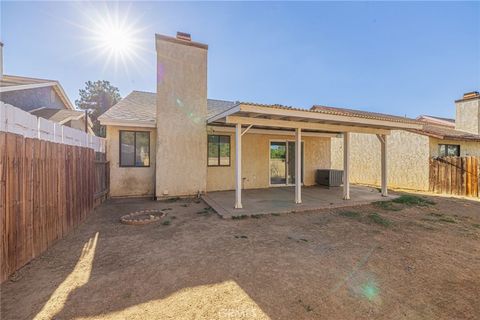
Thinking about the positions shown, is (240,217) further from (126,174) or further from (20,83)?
(20,83)

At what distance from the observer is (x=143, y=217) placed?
19.5 ft

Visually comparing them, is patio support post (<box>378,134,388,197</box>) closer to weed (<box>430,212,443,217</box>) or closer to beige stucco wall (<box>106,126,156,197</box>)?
weed (<box>430,212,443,217</box>)

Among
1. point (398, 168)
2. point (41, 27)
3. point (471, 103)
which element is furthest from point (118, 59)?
point (471, 103)

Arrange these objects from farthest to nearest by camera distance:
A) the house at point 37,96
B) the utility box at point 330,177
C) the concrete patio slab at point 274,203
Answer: the utility box at point 330,177, the house at point 37,96, the concrete patio slab at point 274,203

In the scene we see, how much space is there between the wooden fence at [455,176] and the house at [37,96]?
18397mm

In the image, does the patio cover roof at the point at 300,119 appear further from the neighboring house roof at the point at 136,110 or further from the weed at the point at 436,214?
the weed at the point at 436,214

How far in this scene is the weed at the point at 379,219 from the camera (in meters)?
5.56

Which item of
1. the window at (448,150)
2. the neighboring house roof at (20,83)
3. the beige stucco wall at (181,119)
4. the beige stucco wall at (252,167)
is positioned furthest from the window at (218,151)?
the window at (448,150)

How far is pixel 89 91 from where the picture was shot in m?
29.5

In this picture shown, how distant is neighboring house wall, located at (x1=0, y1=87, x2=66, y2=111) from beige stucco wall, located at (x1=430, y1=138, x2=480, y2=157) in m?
20.3

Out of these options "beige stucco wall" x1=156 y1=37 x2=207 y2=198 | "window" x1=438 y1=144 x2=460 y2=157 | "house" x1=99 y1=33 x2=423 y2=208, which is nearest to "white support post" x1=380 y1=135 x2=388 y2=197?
"house" x1=99 y1=33 x2=423 y2=208

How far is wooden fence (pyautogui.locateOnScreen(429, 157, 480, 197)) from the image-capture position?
9.82 meters

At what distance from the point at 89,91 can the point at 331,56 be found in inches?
1220

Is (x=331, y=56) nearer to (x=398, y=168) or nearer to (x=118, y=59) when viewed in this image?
(x=398, y=168)
